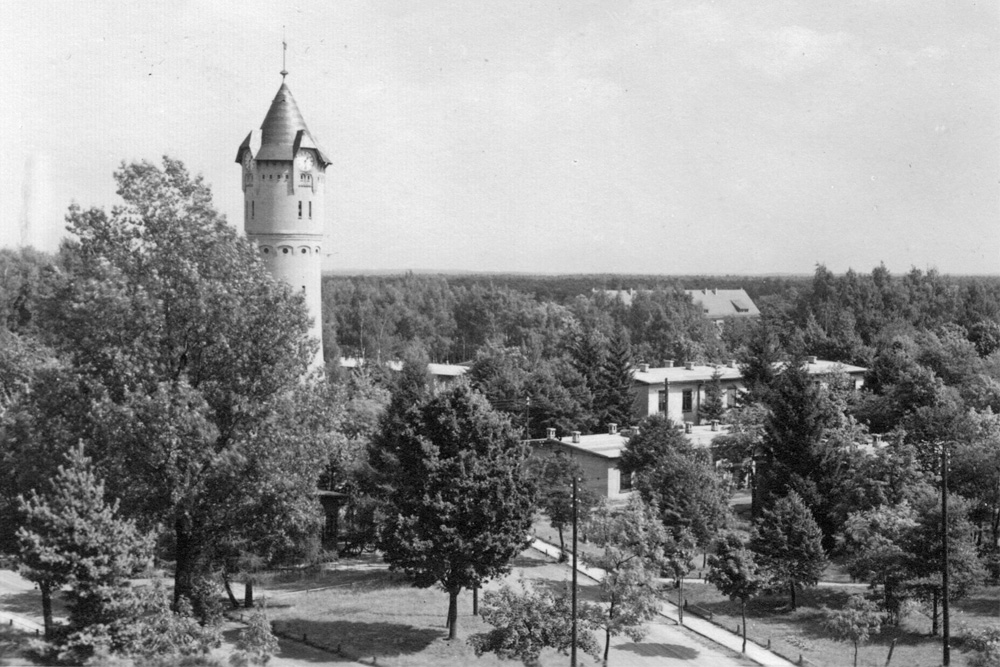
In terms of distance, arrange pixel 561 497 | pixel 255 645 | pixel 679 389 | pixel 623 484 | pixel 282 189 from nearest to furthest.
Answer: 1. pixel 255 645
2. pixel 561 497
3. pixel 623 484
4. pixel 282 189
5. pixel 679 389

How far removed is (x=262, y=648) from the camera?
22.3 m

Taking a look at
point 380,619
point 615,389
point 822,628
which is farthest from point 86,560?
point 615,389

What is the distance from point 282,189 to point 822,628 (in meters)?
34.8

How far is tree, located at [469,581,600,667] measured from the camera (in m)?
25.5

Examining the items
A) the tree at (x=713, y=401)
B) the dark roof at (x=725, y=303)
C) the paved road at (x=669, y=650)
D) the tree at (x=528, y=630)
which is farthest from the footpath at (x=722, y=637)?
the dark roof at (x=725, y=303)

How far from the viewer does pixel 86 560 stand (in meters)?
18.2

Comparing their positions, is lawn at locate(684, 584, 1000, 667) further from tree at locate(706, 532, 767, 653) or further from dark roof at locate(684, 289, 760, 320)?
dark roof at locate(684, 289, 760, 320)

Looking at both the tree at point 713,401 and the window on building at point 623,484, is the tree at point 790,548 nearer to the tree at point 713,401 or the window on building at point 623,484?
the window on building at point 623,484

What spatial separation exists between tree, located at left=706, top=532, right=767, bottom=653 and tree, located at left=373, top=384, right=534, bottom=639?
21.4 feet

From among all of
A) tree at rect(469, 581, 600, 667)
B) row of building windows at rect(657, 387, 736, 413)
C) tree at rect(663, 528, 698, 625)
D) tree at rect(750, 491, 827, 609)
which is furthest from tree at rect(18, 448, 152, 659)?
row of building windows at rect(657, 387, 736, 413)

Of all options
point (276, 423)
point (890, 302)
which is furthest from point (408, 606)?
point (890, 302)

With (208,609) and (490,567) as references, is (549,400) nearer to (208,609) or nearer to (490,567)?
(490,567)

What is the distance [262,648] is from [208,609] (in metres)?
1.91

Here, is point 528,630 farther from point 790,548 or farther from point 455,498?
point 790,548
